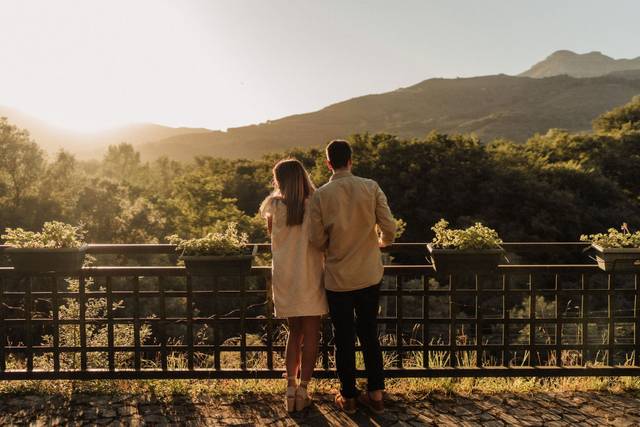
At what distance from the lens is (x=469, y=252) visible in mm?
3885

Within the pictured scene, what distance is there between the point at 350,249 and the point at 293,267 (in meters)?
0.40

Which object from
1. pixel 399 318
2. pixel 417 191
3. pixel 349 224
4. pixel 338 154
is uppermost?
pixel 338 154

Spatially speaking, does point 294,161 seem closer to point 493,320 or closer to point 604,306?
point 493,320

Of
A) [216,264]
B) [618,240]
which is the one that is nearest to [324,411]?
[216,264]

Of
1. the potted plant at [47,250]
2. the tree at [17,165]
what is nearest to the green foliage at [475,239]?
the potted plant at [47,250]

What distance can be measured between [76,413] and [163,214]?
30.9 meters

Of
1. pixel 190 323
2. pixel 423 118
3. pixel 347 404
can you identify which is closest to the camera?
pixel 347 404

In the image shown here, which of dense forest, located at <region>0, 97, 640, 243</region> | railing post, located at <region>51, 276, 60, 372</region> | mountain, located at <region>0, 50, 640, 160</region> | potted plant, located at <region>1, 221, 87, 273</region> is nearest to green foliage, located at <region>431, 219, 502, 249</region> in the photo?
potted plant, located at <region>1, 221, 87, 273</region>

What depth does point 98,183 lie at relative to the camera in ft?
104

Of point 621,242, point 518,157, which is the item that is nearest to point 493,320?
point 621,242

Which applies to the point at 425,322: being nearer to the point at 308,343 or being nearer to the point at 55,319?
the point at 308,343

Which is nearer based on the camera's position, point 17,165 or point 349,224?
point 349,224

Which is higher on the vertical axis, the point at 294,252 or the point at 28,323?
the point at 294,252

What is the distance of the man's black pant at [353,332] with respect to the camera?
359 cm
